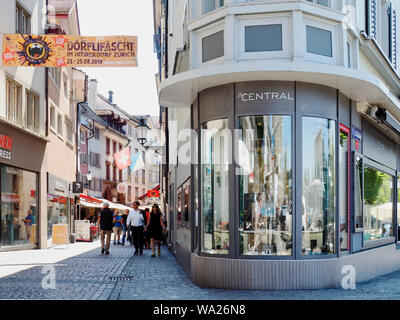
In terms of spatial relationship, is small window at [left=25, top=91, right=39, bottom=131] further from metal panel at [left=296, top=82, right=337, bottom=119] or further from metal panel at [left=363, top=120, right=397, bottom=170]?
metal panel at [left=296, top=82, right=337, bottom=119]

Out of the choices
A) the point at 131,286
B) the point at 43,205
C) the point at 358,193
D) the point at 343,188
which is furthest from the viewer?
the point at 43,205

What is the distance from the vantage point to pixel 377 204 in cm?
1669

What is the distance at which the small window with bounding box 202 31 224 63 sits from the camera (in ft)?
37.5

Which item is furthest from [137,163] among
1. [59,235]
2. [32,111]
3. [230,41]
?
[230,41]

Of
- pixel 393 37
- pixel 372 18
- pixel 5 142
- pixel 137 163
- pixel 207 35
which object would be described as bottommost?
pixel 5 142

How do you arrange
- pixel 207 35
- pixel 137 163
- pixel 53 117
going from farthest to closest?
pixel 137 163 → pixel 53 117 → pixel 207 35

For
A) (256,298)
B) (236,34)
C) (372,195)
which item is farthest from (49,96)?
(256,298)

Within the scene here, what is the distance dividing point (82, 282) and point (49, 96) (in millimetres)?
17149

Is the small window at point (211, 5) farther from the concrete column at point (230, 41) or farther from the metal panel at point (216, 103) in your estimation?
the metal panel at point (216, 103)

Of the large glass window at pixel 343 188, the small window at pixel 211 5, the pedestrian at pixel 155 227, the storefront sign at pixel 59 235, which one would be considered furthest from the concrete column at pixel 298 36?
the storefront sign at pixel 59 235

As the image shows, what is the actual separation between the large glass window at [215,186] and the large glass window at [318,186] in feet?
4.40

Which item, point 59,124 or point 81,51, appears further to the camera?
point 59,124

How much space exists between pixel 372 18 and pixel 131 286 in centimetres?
821

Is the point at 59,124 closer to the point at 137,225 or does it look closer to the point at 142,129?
the point at 142,129
